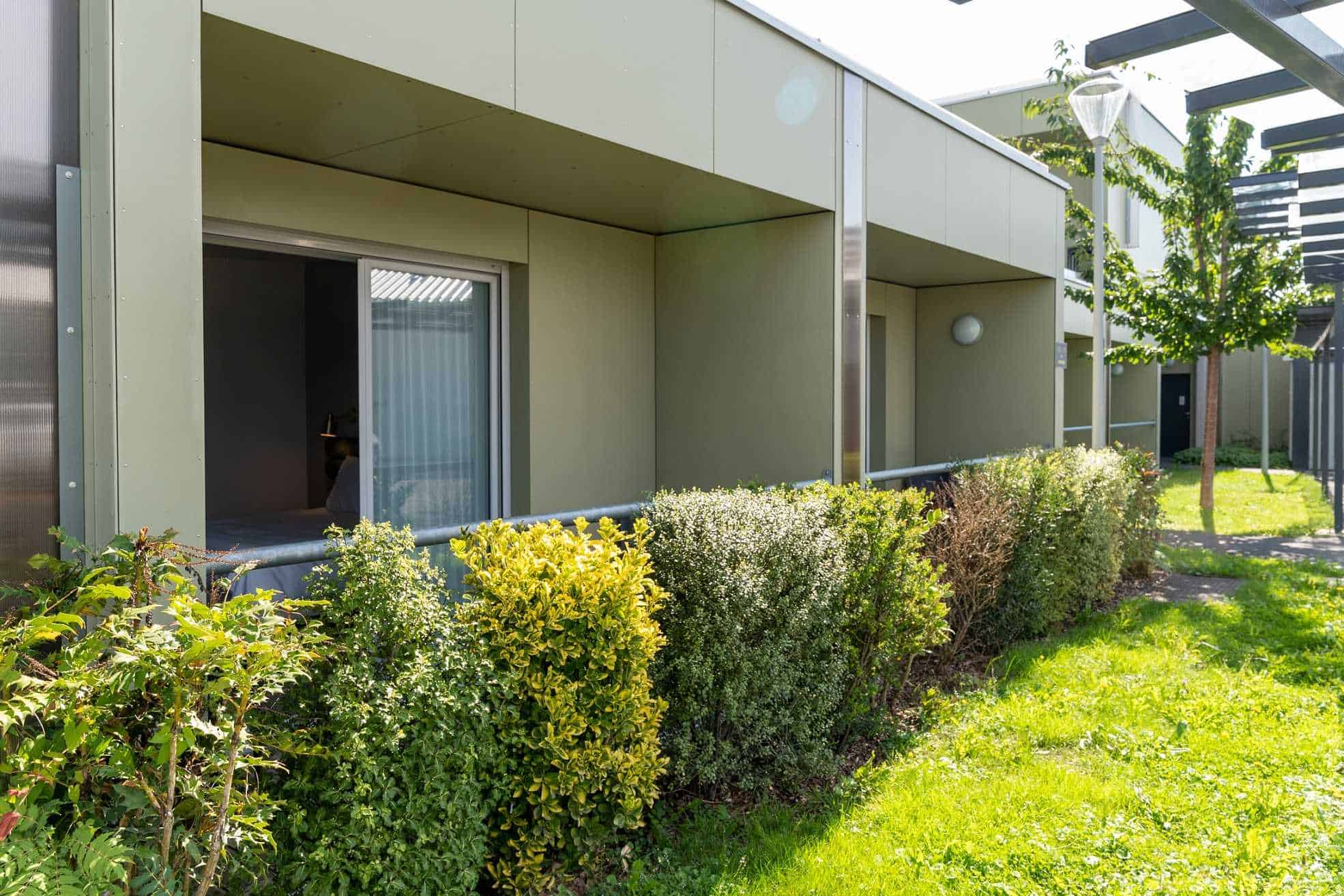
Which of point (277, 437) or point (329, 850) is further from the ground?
point (277, 437)

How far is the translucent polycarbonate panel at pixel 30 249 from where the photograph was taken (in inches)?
101

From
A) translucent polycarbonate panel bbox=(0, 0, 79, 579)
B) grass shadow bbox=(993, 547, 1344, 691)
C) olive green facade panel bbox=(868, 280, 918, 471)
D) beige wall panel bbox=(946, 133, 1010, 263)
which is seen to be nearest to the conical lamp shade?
beige wall panel bbox=(946, 133, 1010, 263)

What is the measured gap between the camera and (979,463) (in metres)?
7.10

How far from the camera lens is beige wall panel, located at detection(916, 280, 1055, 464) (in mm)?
9719

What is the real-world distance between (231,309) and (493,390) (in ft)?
18.7

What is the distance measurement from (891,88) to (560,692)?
17.4 ft

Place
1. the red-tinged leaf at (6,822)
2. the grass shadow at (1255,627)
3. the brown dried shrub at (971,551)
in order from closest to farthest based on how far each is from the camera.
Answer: the red-tinged leaf at (6,822), the brown dried shrub at (971,551), the grass shadow at (1255,627)

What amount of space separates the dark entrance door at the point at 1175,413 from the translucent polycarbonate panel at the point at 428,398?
24.5 meters

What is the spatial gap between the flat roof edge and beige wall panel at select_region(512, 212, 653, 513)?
1.75m

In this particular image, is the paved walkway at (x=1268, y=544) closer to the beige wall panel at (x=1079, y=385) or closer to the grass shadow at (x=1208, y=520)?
the grass shadow at (x=1208, y=520)

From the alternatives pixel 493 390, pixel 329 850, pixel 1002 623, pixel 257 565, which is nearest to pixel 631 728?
pixel 329 850

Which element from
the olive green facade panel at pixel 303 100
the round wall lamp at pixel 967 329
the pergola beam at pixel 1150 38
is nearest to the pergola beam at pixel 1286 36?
the pergola beam at pixel 1150 38

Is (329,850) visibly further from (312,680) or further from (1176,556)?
(1176,556)

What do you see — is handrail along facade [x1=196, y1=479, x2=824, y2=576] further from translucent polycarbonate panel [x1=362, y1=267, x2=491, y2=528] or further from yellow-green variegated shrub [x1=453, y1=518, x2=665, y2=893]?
translucent polycarbonate panel [x1=362, y1=267, x2=491, y2=528]
